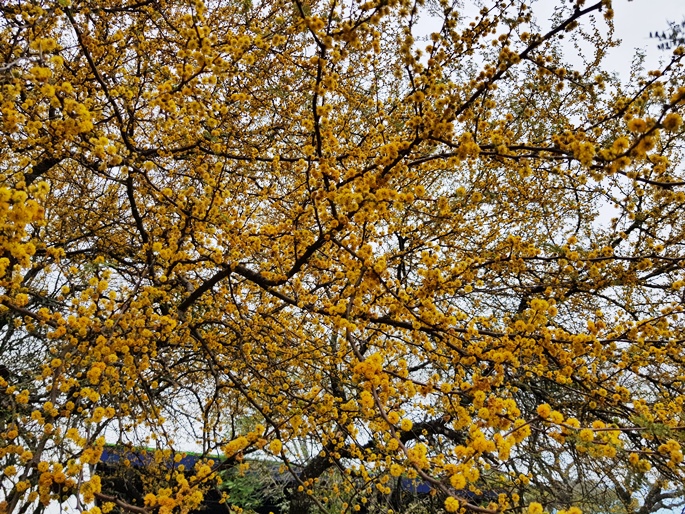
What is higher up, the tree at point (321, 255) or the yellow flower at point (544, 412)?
the tree at point (321, 255)

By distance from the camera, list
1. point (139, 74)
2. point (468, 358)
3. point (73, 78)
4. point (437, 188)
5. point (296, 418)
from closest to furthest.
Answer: point (468, 358) < point (296, 418) < point (73, 78) < point (139, 74) < point (437, 188)

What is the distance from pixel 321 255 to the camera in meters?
4.03

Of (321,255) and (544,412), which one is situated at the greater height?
(321,255)

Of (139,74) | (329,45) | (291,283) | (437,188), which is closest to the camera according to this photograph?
(329,45)

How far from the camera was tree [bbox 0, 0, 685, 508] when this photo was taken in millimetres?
2096

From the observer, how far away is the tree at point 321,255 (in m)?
2.10

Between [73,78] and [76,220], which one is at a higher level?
[73,78]

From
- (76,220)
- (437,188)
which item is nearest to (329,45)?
(76,220)

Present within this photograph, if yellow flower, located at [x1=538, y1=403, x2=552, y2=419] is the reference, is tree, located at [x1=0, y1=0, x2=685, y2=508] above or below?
above

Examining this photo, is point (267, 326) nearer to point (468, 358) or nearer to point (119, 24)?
point (468, 358)

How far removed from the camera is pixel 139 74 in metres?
4.31

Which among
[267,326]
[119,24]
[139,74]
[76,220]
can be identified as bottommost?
[267,326]

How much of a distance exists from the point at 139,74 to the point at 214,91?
2.55 ft

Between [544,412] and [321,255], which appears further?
[321,255]
